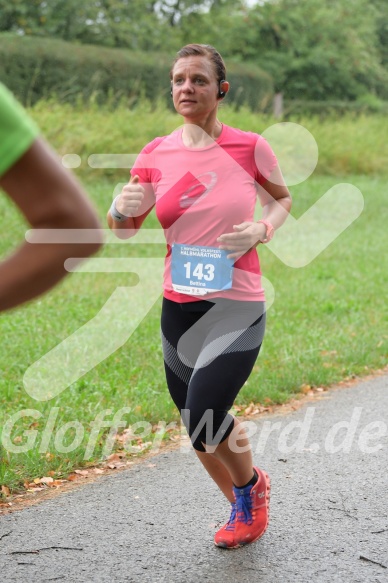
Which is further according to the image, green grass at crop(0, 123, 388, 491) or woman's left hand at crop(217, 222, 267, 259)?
green grass at crop(0, 123, 388, 491)

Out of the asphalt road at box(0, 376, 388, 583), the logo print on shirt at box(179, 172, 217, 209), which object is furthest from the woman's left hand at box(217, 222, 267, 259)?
the asphalt road at box(0, 376, 388, 583)

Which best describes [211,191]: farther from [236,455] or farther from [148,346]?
[148,346]

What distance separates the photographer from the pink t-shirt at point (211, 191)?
3.71 meters

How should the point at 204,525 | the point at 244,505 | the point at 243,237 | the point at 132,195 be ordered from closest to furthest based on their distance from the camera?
the point at 132,195 → the point at 243,237 → the point at 244,505 → the point at 204,525

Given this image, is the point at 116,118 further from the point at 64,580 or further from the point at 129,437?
the point at 64,580

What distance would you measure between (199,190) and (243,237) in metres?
0.31

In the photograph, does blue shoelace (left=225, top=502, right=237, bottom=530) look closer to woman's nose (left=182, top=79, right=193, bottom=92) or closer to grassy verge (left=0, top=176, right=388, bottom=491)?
grassy verge (left=0, top=176, right=388, bottom=491)

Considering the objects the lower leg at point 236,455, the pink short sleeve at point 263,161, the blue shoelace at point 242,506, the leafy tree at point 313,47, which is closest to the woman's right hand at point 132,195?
the pink short sleeve at point 263,161

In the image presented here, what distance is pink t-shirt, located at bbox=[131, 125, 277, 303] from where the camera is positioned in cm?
371

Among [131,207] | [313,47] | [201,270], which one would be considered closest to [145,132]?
[201,270]

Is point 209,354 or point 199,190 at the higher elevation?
point 199,190

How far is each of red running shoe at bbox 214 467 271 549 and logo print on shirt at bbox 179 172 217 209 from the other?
1.17m

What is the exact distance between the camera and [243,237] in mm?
3549

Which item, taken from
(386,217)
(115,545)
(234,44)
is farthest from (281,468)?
(234,44)
